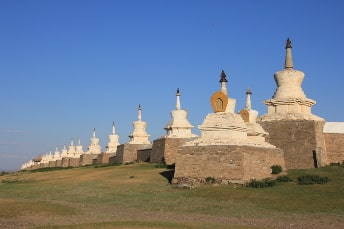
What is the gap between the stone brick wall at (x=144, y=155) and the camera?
1844 inches

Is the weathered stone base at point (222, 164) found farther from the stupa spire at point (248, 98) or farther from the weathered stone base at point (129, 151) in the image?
the weathered stone base at point (129, 151)

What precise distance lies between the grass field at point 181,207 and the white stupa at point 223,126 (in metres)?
→ 3.03

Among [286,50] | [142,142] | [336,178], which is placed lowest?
[336,178]

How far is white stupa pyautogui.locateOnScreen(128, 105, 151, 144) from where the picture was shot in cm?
5106

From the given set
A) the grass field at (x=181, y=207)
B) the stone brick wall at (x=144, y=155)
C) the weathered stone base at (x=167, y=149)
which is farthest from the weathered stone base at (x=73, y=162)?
the grass field at (x=181, y=207)

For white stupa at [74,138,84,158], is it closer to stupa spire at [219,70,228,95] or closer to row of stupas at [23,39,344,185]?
row of stupas at [23,39,344,185]

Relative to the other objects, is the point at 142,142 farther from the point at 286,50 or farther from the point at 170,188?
the point at 170,188

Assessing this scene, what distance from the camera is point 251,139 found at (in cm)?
2883


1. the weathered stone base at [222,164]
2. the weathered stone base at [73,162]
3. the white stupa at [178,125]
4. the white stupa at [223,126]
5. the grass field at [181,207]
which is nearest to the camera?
the grass field at [181,207]

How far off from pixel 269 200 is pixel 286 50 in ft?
59.2

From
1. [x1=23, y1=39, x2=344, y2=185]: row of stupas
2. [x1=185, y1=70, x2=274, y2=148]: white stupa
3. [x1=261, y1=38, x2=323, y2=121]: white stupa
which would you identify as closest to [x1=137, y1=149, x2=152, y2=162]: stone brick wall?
[x1=23, y1=39, x2=344, y2=185]: row of stupas

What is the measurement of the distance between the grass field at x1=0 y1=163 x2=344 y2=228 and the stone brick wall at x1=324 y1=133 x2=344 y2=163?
582cm

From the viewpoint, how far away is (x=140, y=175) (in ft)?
104

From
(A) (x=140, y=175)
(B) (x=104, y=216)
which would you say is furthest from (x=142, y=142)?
(B) (x=104, y=216)
